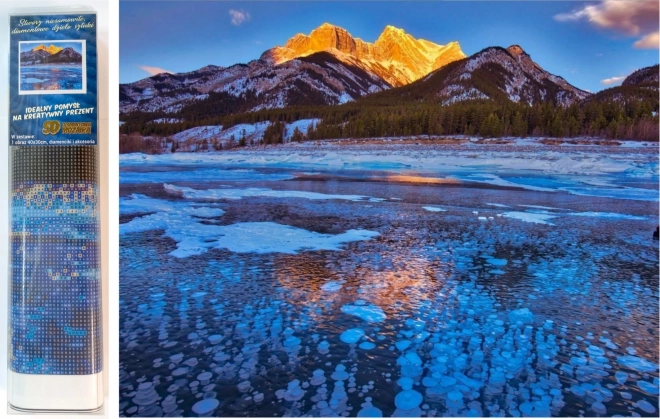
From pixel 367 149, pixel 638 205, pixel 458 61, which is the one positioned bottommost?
pixel 638 205

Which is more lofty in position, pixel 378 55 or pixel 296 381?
pixel 378 55

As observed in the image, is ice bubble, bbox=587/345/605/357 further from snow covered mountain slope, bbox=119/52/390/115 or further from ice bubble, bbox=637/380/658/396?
snow covered mountain slope, bbox=119/52/390/115

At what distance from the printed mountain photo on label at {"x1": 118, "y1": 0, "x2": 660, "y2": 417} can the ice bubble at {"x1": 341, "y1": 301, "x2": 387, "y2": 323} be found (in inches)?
0.5

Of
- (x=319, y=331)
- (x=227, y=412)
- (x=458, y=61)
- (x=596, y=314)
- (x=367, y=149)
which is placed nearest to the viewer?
(x=227, y=412)

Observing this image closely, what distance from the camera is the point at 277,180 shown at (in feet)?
13.2

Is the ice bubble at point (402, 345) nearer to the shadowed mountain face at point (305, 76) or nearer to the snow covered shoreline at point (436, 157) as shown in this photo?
the snow covered shoreline at point (436, 157)

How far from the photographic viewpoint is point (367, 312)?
8.13 feet

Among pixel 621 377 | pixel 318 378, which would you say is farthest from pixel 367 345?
pixel 621 377

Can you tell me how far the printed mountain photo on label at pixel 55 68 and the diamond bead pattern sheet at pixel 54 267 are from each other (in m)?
0.28

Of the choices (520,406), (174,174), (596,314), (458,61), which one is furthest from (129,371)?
(458,61)

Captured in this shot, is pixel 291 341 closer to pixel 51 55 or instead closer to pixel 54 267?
pixel 54 267

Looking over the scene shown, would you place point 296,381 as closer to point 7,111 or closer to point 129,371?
point 129,371

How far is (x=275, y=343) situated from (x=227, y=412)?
40 cm

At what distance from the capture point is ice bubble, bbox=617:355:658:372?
7.10 ft
